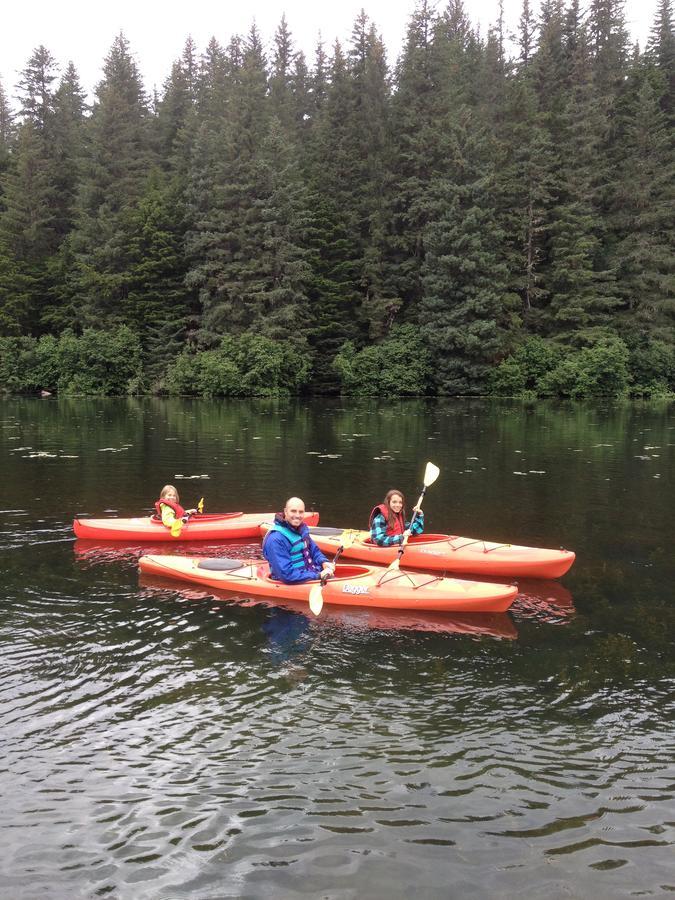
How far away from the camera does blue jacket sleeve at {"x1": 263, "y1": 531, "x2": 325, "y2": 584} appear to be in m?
7.82

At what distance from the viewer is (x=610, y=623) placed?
7035 millimetres

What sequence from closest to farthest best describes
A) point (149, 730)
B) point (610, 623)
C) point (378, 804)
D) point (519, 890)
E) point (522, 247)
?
1. point (519, 890)
2. point (378, 804)
3. point (149, 730)
4. point (610, 623)
5. point (522, 247)

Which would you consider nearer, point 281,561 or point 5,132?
point 281,561

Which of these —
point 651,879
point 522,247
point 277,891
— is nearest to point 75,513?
point 277,891

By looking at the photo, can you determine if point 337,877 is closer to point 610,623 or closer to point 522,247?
point 610,623

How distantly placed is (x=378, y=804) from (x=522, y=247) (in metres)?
39.2

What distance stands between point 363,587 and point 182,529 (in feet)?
11.9

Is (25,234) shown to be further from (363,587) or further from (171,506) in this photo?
(363,587)

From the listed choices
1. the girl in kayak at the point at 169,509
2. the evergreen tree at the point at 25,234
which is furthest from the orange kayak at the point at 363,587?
the evergreen tree at the point at 25,234

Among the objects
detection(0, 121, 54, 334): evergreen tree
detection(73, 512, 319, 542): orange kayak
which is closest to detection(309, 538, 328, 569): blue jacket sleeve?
detection(73, 512, 319, 542): orange kayak

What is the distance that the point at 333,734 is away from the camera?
4941 mm

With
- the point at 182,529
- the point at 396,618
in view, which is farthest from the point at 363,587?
the point at 182,529

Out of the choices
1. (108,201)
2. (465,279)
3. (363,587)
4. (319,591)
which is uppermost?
(108,201)

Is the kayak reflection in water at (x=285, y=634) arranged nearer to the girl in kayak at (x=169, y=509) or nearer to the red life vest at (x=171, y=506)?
the girl in kayak at (x=169, y=509)
